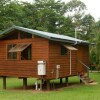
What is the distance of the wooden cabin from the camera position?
19.4 m

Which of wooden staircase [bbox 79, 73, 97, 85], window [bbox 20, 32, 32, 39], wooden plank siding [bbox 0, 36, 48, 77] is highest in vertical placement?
window [bbox 20, 32, 32, 39]

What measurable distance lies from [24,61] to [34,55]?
890 millimetres

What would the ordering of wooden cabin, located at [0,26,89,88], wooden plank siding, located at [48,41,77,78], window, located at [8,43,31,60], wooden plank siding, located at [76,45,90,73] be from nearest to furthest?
wooden cabin, located at [0,26,89,88] < wooden plank siding, located at [48,41,77,78] < window, located at [8,43,31,60] < wooden plank siding, located at [76,45,90,73]

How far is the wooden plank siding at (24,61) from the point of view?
19.6m

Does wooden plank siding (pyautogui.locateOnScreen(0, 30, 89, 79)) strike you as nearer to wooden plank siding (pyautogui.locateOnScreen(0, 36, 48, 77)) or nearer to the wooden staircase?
wooden plank siding (pyautogui.locateOnScreen(0, 36, 48, 77))

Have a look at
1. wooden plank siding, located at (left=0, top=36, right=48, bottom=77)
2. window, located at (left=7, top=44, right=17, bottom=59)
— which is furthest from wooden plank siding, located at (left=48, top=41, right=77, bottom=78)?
window, located at (left=7, top=44, right=17, bottom=59)

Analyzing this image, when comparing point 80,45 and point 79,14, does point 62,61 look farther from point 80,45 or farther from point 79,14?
point 79,14

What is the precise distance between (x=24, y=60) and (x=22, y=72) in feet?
2.76

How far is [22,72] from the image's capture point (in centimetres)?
2031

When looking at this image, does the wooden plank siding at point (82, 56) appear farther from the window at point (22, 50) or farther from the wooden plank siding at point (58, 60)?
the window at point (22, 50)

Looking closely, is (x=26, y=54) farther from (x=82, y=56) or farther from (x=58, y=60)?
(x=82, y=56)

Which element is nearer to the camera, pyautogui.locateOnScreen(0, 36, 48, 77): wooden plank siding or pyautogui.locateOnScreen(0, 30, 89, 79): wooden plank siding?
pyautogui.locateOnScreen(0, 30, 89, 79): wooden plank siding

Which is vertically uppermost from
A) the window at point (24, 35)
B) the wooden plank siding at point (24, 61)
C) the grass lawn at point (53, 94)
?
the window at point (24, 35)

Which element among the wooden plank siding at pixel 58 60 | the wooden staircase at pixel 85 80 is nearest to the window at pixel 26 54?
the wooden plank siding at pixel 58 60
